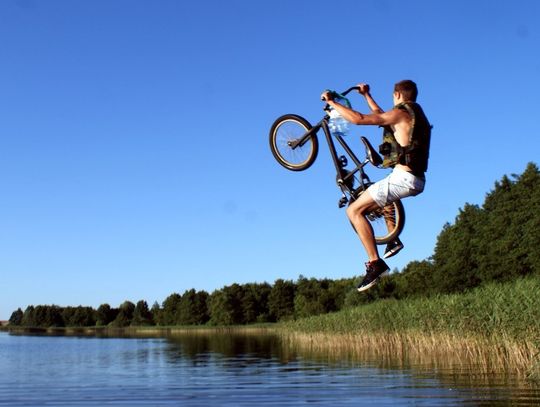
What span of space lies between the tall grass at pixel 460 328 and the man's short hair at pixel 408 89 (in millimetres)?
21778

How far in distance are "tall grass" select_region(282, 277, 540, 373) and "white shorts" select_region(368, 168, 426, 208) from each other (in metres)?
21.4

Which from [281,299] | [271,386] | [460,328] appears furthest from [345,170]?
[281,299]

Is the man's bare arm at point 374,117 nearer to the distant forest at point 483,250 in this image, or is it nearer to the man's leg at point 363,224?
the man's leg at point 363,224

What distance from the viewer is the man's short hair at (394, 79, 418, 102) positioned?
673cm

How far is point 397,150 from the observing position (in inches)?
262

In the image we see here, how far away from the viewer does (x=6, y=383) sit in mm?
38281

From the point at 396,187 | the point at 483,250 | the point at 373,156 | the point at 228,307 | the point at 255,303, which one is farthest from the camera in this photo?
the point at 255,303

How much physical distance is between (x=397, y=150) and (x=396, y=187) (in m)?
0.40

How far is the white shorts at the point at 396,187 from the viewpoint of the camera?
6.76 m

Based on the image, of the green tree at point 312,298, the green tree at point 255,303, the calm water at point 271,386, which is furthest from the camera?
the green tree at point 255,303

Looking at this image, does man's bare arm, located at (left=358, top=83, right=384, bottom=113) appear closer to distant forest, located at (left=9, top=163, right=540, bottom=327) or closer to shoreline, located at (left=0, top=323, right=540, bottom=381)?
shoreline, located at (left=0, top=323, right=540, bottom=381)

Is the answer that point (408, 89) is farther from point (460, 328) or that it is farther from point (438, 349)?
point (438, 349)

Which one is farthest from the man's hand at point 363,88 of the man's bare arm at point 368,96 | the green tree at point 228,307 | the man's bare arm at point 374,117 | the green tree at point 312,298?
the green tree at point 228,307

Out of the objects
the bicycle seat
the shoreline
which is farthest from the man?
the shoreline
